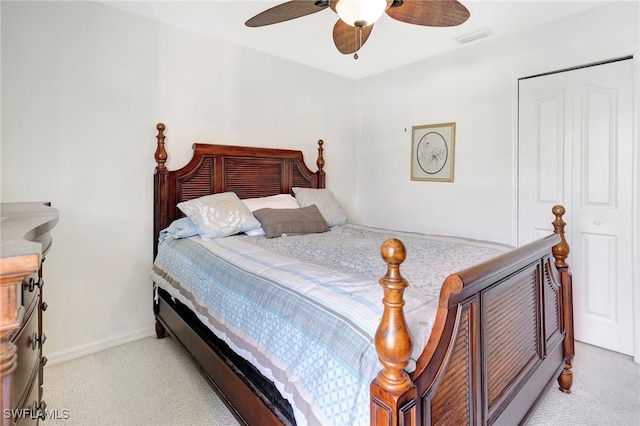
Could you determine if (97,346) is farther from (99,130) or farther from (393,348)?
(393,348)

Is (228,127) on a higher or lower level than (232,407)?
higher

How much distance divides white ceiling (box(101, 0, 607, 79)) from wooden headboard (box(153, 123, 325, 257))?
87 centimetres

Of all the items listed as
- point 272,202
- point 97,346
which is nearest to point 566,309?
point 272,202

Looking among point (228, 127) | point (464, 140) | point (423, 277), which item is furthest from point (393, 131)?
point (423, 277)

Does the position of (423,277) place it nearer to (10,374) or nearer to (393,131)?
(10,374)

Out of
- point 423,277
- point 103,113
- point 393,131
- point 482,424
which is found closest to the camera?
point 482,424

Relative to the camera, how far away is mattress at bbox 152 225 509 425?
3.39ft

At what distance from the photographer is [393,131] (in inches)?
152

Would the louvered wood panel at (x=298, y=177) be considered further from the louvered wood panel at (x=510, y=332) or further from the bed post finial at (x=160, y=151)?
the louvered wood panel at (x=510, y=332)

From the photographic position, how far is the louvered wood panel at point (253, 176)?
3.13 metres

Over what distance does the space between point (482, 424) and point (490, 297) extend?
449 mm

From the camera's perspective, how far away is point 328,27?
285 cm

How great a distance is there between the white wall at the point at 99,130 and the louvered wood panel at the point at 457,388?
2.48 m

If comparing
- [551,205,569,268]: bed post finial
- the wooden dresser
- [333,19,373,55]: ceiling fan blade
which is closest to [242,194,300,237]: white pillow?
[333,19,373,55]: ceiling fan blade
